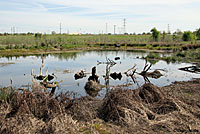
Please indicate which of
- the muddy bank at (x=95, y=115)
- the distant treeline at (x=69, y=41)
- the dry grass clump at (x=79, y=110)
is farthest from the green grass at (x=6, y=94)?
the distant treeline at (x=69, y=41)

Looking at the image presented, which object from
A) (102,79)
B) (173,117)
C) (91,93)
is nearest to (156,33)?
(102,79)

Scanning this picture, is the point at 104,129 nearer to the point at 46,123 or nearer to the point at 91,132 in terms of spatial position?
the point at 91,132

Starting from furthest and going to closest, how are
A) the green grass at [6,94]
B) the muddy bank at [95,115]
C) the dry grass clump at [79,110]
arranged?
the dry grass clump at [79,110] → the green grass at [6,94] → the muddy bank at [95,115]

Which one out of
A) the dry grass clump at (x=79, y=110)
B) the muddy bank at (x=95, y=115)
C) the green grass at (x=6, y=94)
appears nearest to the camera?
the muddy bank at (x=95, y=115)

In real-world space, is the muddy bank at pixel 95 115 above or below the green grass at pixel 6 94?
below

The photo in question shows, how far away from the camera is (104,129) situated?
6172 millimetres

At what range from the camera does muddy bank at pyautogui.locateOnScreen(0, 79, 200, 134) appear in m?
5.59

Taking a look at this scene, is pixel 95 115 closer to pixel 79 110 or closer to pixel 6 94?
pixel 79 110

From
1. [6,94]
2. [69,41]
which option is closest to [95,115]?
[6,94]

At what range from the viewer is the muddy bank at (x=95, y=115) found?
18.3ft

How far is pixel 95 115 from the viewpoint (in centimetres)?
707

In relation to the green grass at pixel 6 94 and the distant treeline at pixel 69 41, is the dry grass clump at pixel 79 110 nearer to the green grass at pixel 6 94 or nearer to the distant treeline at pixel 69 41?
the green grass at pixel 6 94

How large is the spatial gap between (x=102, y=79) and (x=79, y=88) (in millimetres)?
3263

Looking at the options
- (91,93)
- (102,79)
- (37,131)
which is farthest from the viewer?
(102,79)
